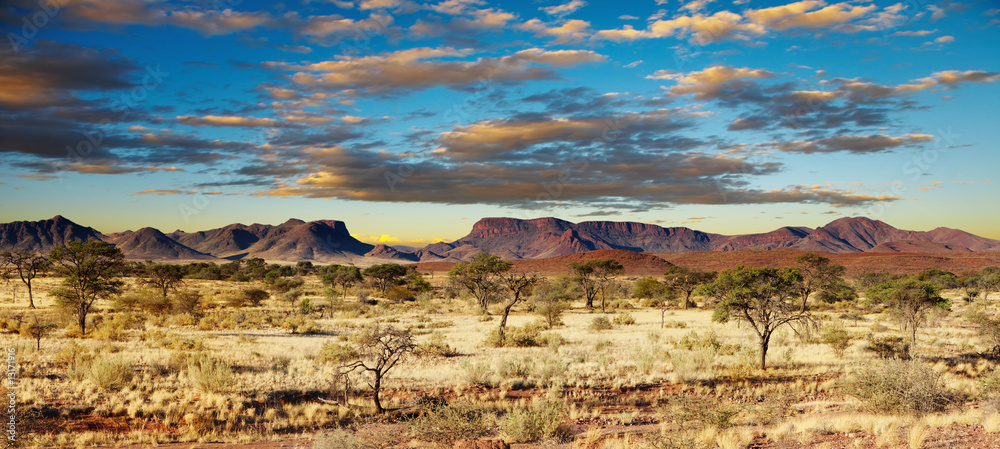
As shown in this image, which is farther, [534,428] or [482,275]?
[482,275]

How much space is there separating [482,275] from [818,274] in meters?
33.9

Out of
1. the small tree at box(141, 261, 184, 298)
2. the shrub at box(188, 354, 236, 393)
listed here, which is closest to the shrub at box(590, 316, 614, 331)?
the shrub at box(188, 354, 236, 393)

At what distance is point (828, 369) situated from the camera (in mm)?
19422

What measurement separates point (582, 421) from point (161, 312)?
1249 inches

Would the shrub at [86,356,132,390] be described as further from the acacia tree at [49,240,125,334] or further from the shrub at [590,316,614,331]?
the shrub at [590,316,614,331]

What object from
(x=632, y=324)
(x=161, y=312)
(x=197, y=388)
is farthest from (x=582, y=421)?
(x=161, y=312)

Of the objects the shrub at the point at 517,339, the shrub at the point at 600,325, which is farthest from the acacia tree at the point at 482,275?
the shrub at the point at 517,339

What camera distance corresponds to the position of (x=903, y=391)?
12625 mm

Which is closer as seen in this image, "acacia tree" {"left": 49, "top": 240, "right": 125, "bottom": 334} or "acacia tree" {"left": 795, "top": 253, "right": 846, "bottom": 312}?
"acacia tree" {"left": 49, "top": 240, "right": 125, "bottom": 334}

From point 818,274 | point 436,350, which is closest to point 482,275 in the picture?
point 436,350

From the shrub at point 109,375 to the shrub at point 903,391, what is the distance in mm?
19871

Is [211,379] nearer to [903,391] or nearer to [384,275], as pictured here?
[903,391]

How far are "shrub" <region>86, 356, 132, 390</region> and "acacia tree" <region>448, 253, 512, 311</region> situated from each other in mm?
28497

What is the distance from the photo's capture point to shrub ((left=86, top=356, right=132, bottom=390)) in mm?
14039
